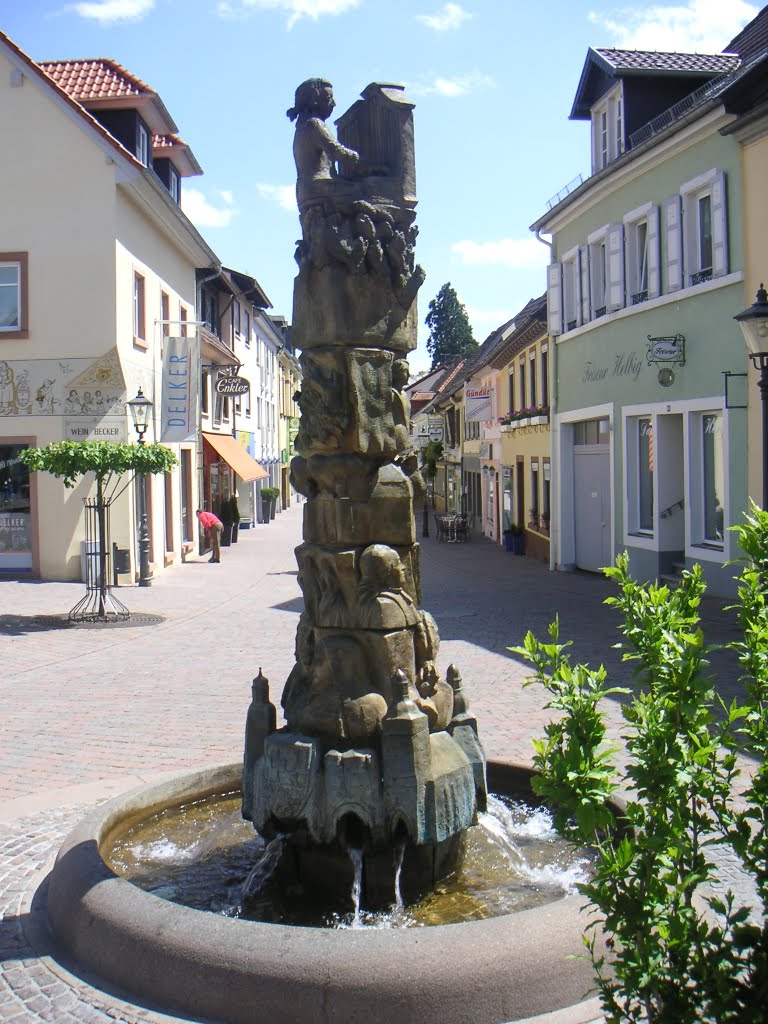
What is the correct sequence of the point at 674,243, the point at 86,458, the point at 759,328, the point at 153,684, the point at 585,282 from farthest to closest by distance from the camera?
the point at 585,282 → the point at 674,243 → the point at 86,458 → the point at 153,684 → the point at 759,328

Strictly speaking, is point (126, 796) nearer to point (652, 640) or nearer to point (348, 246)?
point (348, 246)

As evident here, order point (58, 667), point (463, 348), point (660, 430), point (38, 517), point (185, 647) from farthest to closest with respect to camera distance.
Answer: point (463, 348), point (38, 517), point (660, 430), point (185, 647), point (58, 667)

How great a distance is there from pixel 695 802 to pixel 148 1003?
2465mm

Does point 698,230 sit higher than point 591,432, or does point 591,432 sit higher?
point 698,230

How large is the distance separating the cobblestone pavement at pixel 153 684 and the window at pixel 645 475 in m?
1.53

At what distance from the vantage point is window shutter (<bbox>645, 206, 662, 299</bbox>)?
18.1 metres

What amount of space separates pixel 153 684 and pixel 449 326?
81.6m

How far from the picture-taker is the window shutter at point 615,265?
64.0ft

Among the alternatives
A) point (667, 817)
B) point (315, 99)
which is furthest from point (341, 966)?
point (315, 99)

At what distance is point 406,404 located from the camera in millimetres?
5535

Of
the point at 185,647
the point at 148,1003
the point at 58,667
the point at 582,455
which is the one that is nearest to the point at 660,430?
the point at 582,455

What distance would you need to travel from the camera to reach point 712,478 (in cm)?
1661

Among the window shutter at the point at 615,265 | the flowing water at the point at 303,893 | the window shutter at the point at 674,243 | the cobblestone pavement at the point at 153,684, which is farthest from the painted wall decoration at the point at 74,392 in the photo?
the flowing water at the point at 303,893

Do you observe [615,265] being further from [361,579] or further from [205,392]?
[361,579]
